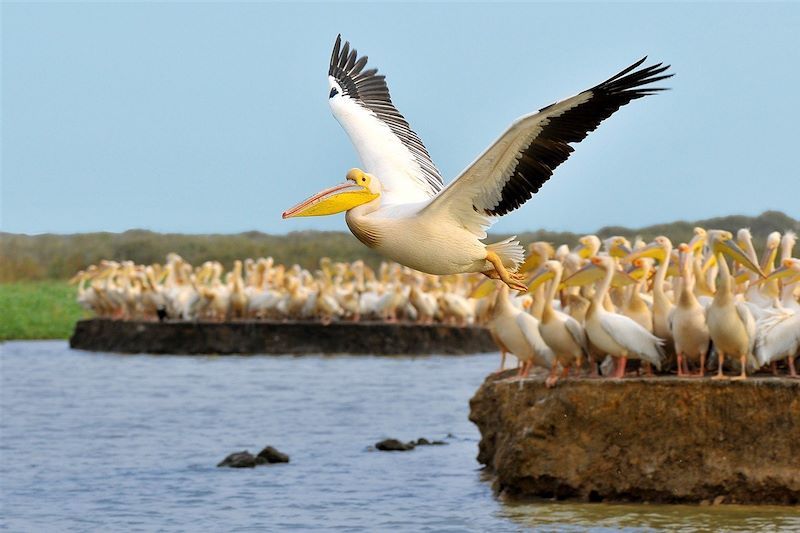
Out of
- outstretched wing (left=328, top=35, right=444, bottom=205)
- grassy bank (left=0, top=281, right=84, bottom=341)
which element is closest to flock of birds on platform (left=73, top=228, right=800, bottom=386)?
outstretched wing (left=328, top=35, right=444, bottom=205)

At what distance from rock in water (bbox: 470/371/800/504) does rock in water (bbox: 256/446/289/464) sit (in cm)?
407

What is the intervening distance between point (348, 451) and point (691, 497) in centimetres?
560

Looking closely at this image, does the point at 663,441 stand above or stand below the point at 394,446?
above

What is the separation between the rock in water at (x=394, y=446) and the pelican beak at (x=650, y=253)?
3465 millimetres

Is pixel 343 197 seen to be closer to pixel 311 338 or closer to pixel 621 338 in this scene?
pixel 621 338

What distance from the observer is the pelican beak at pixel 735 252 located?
11461 millimetres

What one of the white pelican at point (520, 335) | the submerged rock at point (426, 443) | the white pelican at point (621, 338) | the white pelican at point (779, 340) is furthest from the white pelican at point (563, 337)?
the submerged rock at point (426, 443)

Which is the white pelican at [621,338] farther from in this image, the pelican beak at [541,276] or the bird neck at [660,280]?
the pelican beak at [541,276]

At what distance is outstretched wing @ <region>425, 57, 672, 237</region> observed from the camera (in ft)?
22.3

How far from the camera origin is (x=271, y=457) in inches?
563

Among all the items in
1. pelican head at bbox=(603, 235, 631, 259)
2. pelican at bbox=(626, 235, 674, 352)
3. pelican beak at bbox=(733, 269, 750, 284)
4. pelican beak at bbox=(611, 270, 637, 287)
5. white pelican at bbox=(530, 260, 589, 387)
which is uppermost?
pelican head at bbox=(603, 235, 631, 259)

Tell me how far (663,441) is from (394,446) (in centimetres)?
519

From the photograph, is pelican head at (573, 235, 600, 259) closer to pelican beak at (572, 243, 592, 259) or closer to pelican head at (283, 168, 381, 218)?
pelican beak at (572, 243, 592, 259)

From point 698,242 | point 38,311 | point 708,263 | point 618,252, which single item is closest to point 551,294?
point 708,263
